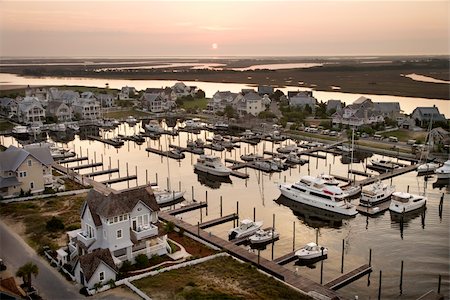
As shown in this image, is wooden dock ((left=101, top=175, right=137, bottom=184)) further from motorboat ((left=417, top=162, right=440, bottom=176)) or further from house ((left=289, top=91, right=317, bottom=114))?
house ((left=289, top=91, right=317, bottom=114))

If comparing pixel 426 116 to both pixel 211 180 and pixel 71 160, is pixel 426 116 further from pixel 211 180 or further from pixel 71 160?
pixel 71 160

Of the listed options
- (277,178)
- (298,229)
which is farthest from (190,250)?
(277,178)

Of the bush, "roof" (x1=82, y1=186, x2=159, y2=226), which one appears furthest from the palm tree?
the bush

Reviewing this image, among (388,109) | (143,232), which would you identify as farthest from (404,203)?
(388,109)

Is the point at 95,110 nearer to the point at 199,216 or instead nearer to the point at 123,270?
the point at 199,216

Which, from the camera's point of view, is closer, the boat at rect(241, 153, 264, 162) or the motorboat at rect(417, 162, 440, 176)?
the motorboat at rect(417, 162, 440, 176)

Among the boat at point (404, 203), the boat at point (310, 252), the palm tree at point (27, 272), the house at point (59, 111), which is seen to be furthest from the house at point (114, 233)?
the house at point (59, 111)

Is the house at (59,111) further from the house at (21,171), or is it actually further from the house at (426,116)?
the house at (426,116)
